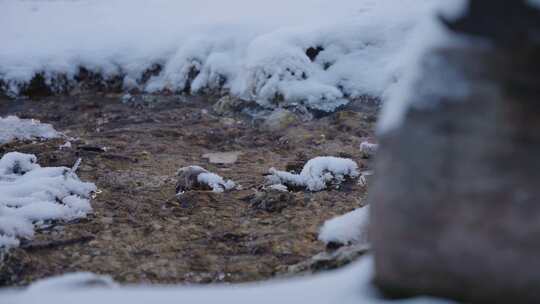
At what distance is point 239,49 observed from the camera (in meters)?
6.91

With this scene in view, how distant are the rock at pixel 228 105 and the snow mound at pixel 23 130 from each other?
1.75 m

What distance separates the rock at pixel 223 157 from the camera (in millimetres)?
4637

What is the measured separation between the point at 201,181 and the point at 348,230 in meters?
1.42

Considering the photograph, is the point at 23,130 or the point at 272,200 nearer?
the point at 272,200

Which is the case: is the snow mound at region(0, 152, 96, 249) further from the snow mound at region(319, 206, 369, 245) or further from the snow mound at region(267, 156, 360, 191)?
the snow mound at region(319, 206, 369, 245)

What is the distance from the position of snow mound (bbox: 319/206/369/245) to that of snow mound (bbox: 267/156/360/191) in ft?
3.10

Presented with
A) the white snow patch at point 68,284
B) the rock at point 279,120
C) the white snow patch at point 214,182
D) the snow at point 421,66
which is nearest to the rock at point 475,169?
the snow at point 421,66

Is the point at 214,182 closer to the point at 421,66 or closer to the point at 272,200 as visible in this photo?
the point at 272,200

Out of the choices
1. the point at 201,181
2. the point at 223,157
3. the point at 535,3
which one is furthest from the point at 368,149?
the point at 535,3

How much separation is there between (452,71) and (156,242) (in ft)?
7.12

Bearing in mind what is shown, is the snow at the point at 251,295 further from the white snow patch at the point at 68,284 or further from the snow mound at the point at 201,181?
the snow mound at the point at 201,181

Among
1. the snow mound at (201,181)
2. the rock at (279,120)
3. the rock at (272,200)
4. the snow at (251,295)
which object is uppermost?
the snow at (251,295)

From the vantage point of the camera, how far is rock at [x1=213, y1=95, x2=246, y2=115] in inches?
237

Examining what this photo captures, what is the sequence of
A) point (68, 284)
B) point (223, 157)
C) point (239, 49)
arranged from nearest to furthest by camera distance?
point (68, 284), point (223, 157), point (239, 49)
